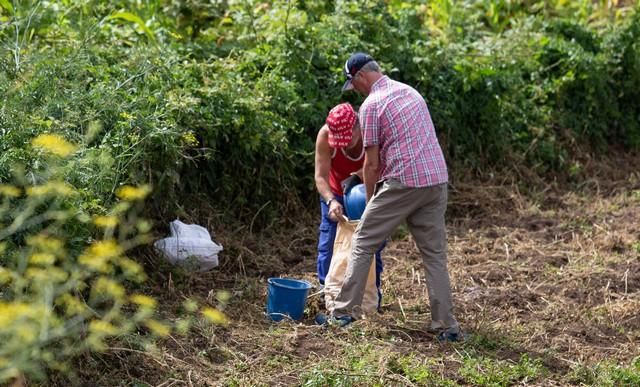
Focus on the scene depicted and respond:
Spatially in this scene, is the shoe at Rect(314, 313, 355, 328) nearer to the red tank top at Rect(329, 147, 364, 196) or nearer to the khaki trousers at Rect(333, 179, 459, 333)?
the khaki trousers at Rect(333, 179, 459, 333)

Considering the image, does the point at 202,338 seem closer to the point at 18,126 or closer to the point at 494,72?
the point at 18,126

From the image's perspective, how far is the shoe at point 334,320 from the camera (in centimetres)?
643

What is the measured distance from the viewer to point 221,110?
26.1 feet

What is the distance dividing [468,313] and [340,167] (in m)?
1.31

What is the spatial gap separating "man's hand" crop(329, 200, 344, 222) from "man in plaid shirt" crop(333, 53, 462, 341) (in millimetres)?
296

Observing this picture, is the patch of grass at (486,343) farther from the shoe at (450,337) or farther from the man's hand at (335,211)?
the man's hand at (335,211)

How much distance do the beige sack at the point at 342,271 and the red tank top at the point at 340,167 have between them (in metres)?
0.25

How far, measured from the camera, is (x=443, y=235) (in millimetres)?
6445

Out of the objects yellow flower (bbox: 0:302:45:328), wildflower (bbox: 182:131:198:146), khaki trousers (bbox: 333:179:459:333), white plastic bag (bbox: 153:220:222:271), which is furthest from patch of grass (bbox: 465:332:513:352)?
yellow flower (bbox: 0:302:45:328)

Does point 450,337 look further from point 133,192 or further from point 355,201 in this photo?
point 133,192

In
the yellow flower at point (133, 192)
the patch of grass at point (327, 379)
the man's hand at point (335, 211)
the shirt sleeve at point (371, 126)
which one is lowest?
the patch of grass at point (327, 379)

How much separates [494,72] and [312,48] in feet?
6.41

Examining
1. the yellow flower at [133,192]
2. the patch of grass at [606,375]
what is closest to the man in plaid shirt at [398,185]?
the patch of grass at [606,375]

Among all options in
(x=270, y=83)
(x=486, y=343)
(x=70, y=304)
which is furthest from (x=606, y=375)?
(x=270, y=83)
